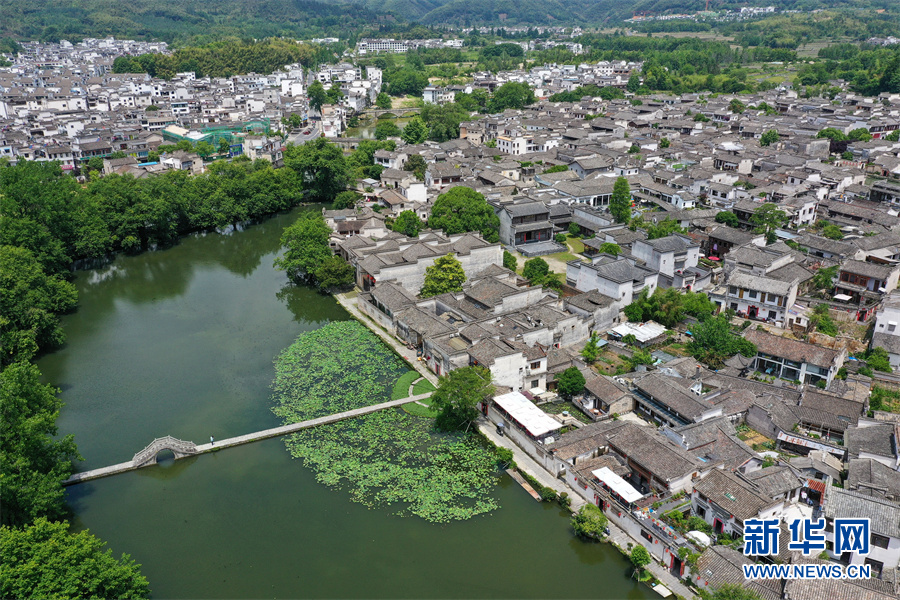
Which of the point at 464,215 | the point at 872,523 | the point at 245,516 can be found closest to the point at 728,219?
the point at 464,215

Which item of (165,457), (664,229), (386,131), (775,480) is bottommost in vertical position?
(165,457)

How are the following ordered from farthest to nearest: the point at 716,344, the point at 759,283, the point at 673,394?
the point at 759,283
the point at 716,344
the point at 673,394

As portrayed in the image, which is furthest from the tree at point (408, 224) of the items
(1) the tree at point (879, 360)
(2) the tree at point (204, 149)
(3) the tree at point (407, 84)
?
(3) the tree at point (407, 84)

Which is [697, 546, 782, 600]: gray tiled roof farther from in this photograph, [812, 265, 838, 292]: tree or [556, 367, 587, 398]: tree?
[812, 265, 838, 292]: tree

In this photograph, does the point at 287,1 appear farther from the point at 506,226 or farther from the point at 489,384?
the point at 489,384

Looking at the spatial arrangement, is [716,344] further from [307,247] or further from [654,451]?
[307,247]

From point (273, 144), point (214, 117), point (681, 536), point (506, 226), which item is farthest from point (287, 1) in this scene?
point (681, 536)

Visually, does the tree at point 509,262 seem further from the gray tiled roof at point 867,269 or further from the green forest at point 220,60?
the green forest at point 220,60
